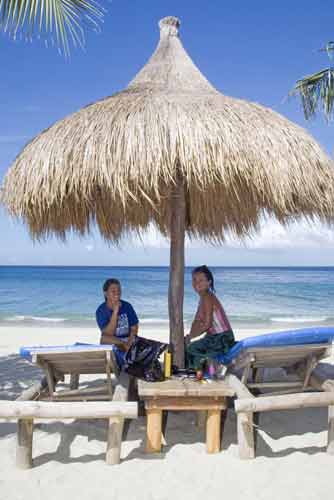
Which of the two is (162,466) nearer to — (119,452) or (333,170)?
(119,452)

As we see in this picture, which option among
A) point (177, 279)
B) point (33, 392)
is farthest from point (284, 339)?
point (33, 392)

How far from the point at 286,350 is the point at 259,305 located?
1860 cm

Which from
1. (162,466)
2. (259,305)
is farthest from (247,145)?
(259,305)

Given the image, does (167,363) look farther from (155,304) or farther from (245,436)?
(155,304)

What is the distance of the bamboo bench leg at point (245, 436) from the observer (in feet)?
8.97

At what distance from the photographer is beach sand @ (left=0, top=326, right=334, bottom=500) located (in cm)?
243

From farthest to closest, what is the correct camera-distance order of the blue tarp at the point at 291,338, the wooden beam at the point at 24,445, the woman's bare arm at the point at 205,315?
1. the woman's bare arm at the point at 205,315
2. the blue tarp at the point at 291,338
3. the wooden beam at the point at 24,445

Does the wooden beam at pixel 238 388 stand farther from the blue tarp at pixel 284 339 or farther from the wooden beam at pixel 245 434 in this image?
the blue tarp at pixel 284 339

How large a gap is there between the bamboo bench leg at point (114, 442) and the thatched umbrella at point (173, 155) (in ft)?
3.35

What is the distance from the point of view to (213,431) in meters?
2.88

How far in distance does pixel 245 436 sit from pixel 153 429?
606 mm

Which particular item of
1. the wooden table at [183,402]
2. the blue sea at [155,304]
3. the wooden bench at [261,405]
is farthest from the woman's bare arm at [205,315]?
the blue sea at [155,304]

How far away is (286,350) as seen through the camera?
121 inches

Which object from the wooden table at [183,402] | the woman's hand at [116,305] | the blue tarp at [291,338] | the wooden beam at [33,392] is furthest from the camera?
the woman's hand at [116,305]
